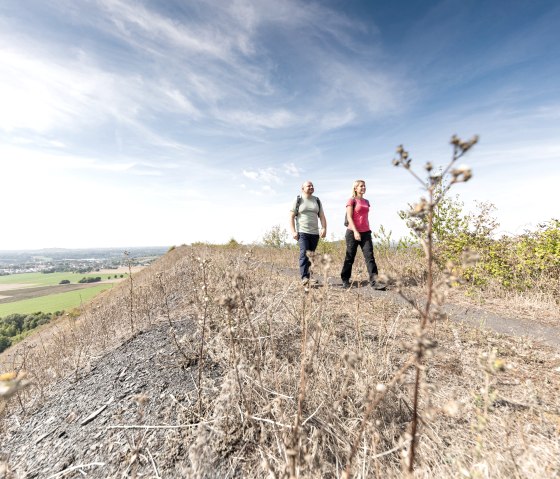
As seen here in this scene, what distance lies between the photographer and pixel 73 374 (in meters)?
3.69

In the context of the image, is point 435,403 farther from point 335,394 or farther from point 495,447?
point 335,394

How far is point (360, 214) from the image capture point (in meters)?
6.20

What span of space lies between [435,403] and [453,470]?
0.71 metres

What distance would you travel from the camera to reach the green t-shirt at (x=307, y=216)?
5715 millimetres

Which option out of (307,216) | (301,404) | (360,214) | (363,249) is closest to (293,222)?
(307,216)

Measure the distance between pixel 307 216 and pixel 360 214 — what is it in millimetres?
1281

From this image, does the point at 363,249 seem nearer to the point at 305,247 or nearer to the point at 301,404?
the point at 305,247

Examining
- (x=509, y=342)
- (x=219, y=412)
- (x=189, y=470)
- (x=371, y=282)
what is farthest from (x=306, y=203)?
(x=189, y=470)

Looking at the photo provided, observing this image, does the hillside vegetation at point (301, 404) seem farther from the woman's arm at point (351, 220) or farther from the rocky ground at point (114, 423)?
the woman's arm at point (351, 220)

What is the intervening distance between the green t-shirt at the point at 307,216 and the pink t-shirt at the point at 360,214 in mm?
928

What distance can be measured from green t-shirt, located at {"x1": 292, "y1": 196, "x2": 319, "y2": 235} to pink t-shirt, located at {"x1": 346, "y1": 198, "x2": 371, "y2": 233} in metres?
0.93

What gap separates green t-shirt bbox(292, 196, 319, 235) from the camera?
5715 millimetres

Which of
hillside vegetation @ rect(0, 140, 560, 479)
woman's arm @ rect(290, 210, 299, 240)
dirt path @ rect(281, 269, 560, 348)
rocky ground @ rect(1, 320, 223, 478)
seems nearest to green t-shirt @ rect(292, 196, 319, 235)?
woman's arm @ rect(290, 210, 299, 240)

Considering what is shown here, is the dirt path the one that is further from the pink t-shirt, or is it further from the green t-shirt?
the green t-shirt
